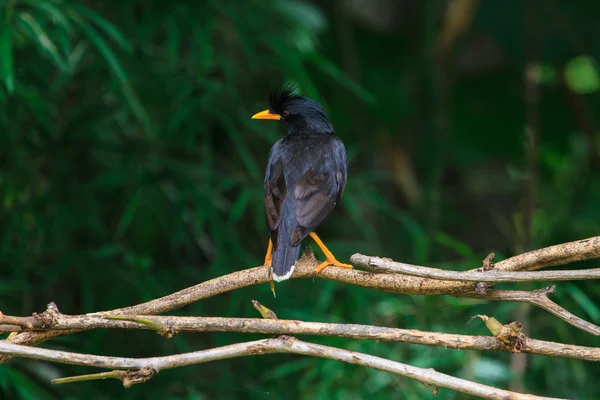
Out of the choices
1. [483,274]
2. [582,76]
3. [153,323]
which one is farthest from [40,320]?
[582,76]

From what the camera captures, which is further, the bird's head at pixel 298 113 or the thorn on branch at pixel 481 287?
the bird's head at pixel 298 113

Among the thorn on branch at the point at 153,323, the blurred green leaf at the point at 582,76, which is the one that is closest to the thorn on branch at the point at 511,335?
the thorn on branch at the point at 153,323

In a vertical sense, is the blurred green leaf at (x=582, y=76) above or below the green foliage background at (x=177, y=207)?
above

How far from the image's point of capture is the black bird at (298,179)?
2.97 m

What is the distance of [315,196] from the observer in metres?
3.24

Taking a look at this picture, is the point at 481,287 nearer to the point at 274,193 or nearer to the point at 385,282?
the point at 385,282

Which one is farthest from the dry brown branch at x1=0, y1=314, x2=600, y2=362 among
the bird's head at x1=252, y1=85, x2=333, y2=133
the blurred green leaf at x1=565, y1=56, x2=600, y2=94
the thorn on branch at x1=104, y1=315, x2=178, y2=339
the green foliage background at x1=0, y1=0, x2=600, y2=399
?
the blurred green leaf at x1=565, y1=56, x2=600, y2=94

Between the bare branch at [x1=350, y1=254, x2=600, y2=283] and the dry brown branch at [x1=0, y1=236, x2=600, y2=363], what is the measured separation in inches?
5.4

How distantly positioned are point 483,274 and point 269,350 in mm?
575

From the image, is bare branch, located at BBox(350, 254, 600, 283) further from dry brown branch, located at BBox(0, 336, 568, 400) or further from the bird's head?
the bird's head

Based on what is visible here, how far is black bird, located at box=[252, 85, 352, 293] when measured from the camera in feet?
9.75

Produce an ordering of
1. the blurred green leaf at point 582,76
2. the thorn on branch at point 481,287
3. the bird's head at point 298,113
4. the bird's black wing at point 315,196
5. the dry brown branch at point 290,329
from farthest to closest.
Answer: the blurred green leaf at point 582,76 < the bird's head at point 298,113 < the bird's black wing at point 315,196 < the thorn on branch at point 481,287 < the dry brown branch at point 290,329

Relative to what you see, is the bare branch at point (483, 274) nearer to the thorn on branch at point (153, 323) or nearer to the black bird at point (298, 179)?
the thorn on branch at point (153, 323)

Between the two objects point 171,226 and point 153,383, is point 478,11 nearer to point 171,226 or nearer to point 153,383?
point 171,226
